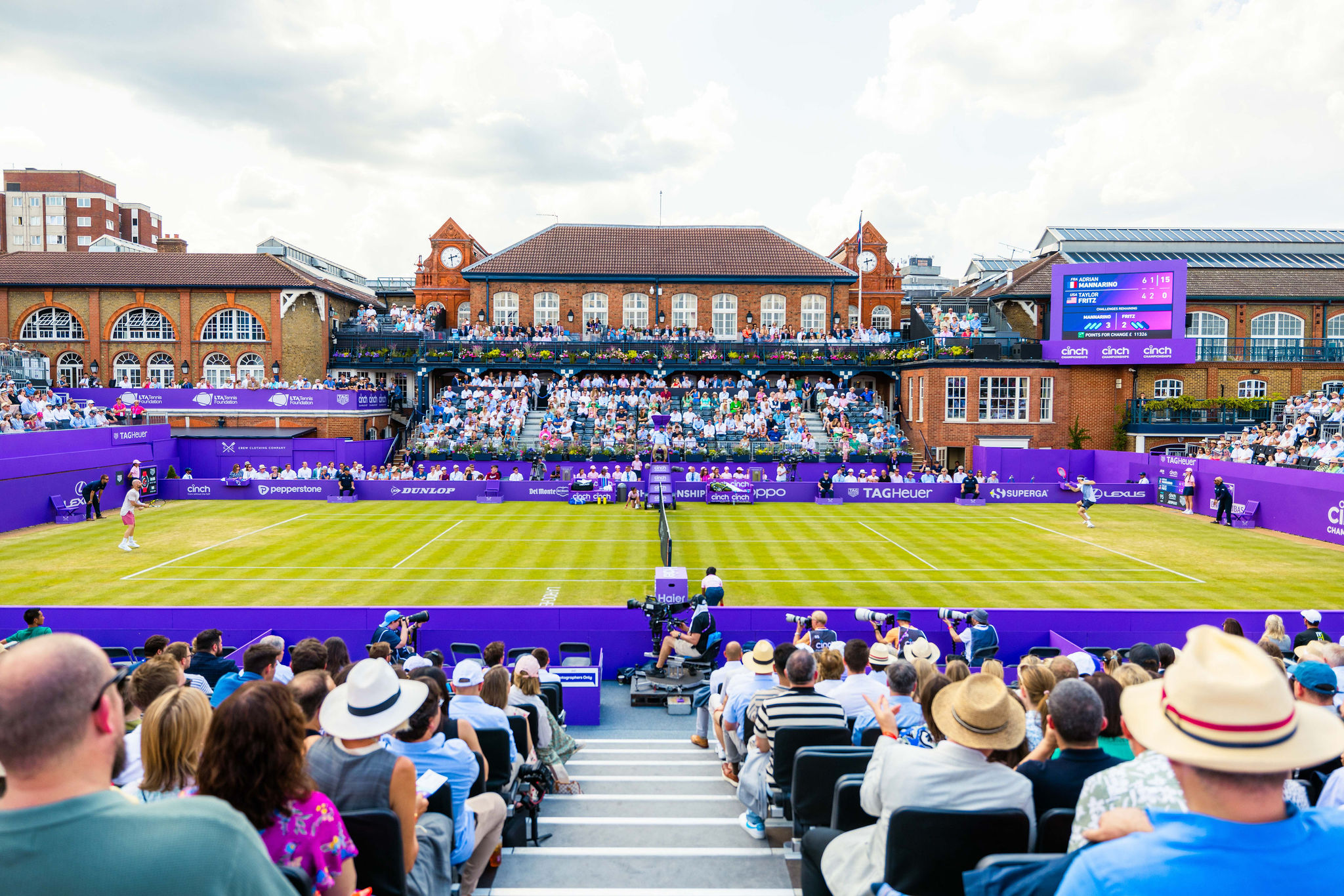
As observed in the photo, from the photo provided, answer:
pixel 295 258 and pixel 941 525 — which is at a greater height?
pixel 295 258

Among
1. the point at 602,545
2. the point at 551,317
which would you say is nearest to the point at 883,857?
the point at 602,545

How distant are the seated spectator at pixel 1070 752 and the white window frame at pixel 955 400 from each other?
140 ft

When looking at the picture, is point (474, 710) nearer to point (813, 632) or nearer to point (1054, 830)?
point (1054, 830)

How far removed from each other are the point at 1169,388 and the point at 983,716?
4974 centimetres

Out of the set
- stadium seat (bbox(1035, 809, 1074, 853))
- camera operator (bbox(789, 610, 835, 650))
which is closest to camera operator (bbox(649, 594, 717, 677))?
camera operator (bbox(789, 610, 835, 650))

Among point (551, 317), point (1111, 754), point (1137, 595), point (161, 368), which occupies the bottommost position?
point (1137, 595)

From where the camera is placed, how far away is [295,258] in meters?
69.6

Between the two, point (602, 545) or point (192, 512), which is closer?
point (602, 545)

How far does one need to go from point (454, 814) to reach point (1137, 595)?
18.8 m

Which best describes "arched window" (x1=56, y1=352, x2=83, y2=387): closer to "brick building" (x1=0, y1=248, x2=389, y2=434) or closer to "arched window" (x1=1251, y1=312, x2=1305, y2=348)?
"brick building" (x1=0, y1=248, x2=389, y2=434)

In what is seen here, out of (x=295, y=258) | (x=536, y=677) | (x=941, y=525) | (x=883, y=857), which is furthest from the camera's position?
(x=295, y=258)

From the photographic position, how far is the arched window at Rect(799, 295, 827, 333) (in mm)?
56531

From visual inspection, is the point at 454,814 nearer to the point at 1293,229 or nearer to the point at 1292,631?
the point at 1292,631

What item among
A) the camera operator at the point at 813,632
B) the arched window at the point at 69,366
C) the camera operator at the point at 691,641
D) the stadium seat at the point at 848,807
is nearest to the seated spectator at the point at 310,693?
the stadium seat at the point at 848,807
